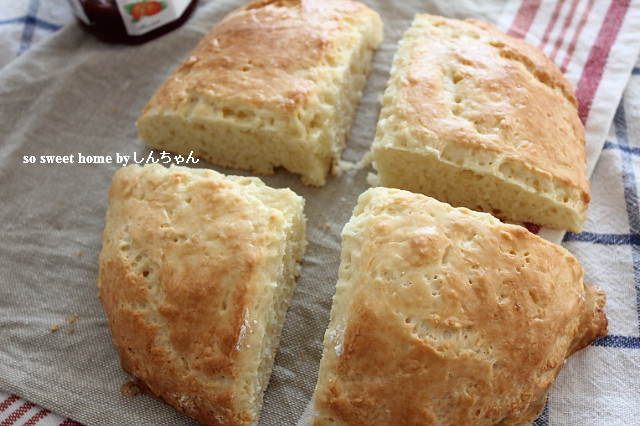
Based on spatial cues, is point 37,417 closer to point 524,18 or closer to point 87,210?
point 87,210

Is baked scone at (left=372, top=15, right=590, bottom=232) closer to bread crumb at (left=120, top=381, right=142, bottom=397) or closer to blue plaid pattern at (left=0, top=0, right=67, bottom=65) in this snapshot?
bread crumb at (left=120, top=381, right=142, bottom=397)

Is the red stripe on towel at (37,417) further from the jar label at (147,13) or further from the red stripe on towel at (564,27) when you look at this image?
the red stripe on towel at (564,27)

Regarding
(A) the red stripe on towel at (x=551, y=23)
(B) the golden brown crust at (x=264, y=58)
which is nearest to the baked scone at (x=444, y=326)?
(B) the golden brown crust at (x=264, y=58)

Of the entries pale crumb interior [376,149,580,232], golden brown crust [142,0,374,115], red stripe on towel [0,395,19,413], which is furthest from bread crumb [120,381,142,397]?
pale crumb interior [376,149,580,232]

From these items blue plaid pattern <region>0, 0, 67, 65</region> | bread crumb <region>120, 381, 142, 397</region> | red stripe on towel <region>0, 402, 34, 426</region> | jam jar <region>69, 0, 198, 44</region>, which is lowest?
red stripe on towel <region>0, 402, 34, 426</region>

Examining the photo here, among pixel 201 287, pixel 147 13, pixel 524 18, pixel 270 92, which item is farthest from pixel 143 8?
pixel 524 18

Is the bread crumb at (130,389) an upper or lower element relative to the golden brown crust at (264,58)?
lower
